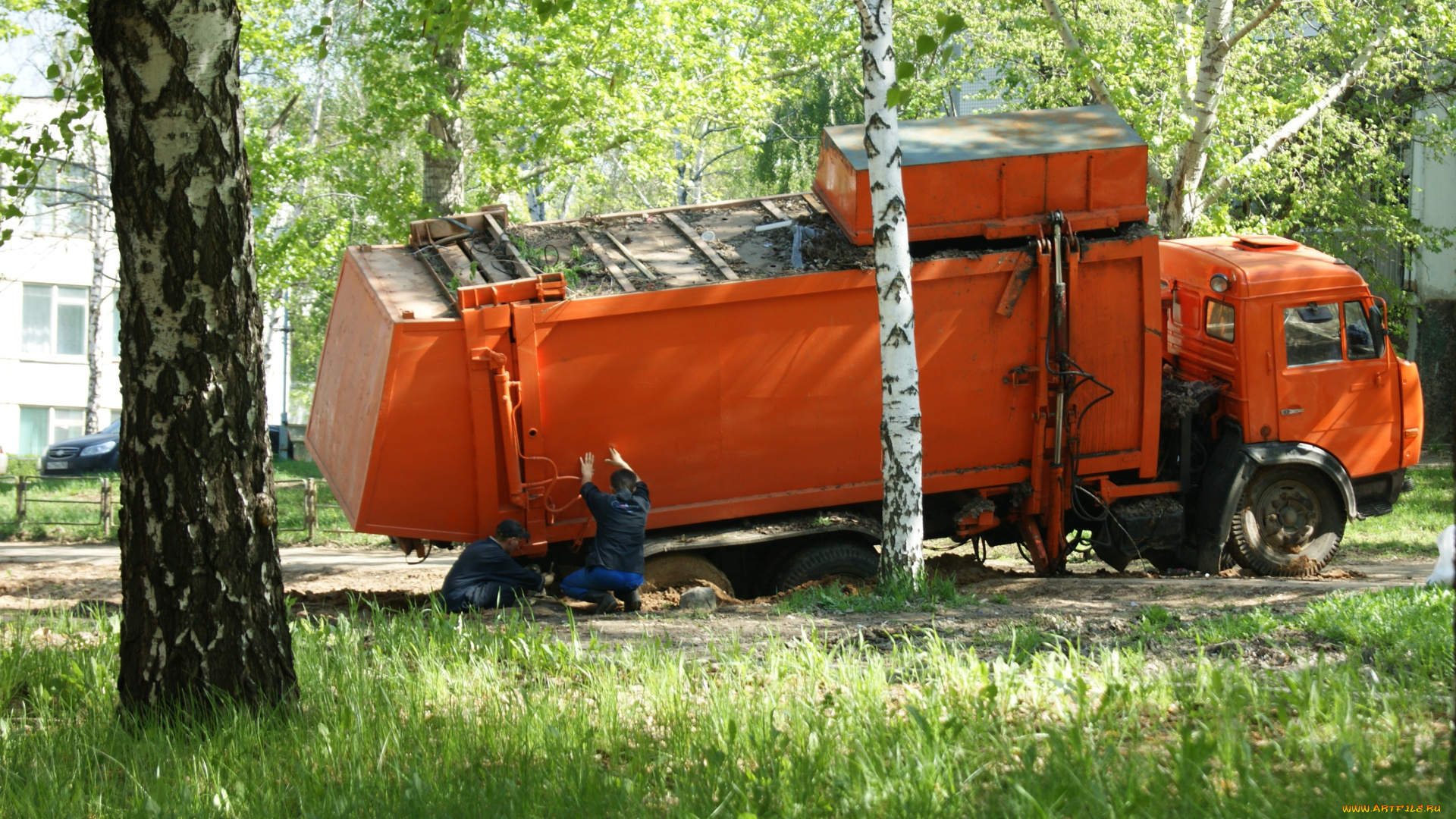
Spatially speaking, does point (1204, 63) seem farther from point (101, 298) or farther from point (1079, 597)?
point (101, 298)

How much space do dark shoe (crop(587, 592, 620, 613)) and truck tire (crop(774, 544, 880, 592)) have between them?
1.26 metres

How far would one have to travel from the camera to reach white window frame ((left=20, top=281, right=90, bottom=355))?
3106cm

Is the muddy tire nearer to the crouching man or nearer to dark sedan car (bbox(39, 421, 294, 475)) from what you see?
the crouching man

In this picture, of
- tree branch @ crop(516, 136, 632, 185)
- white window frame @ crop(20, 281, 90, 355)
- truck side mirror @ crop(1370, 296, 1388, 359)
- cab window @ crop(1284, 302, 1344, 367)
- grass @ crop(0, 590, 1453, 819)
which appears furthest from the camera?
white window frame @ crop(20, 281, 90, 355)

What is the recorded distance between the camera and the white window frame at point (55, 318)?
31.1 metres

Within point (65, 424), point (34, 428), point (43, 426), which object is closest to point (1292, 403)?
point (65, 424)

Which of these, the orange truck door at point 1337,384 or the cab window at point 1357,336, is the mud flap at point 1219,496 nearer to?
the orange truck door at point 1337,384

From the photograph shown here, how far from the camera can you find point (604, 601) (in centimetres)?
772

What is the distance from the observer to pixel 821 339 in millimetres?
8000

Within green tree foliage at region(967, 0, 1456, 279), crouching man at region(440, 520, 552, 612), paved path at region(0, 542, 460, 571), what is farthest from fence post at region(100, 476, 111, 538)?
green tree foliage at region(967, 0, 1456, 279)

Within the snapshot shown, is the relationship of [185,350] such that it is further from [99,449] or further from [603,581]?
[99,449]

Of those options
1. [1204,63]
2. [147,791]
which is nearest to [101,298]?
[1204,63]

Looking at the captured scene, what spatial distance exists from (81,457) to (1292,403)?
61.3 feet

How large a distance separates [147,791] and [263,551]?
970 mm
